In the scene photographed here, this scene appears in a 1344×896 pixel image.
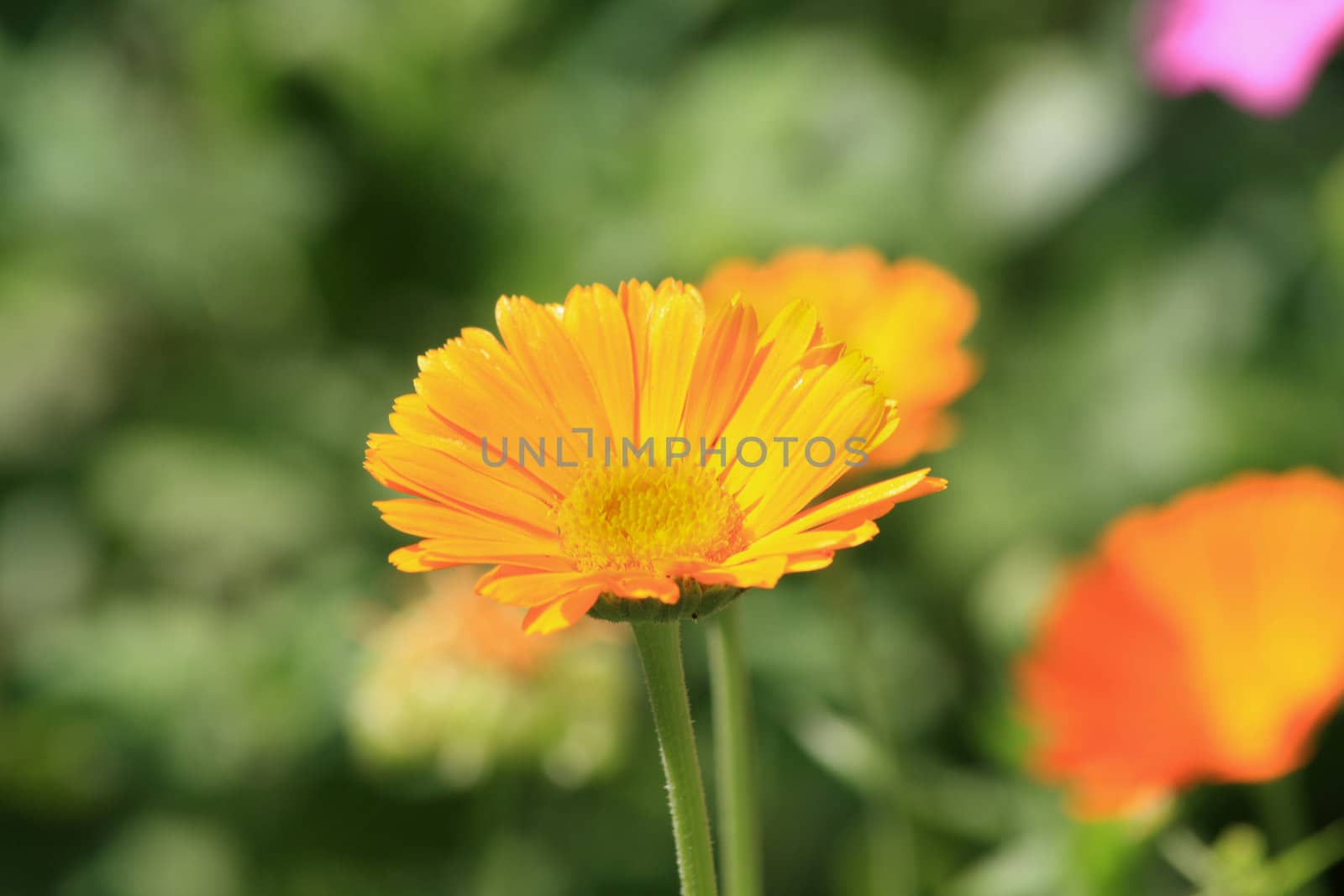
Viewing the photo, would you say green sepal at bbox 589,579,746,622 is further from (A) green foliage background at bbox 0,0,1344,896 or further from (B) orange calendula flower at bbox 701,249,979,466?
(A) green foliage background at bbox 0,0,1344,896

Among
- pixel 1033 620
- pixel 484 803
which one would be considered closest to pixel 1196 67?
pixel 1033 620

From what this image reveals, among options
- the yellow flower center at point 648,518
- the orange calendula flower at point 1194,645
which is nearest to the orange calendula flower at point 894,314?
the orange calendula flower at point 1194,645

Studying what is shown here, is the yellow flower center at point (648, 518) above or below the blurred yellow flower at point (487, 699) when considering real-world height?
below

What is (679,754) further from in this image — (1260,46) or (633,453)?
(1260,46)

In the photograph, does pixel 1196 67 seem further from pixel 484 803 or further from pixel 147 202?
pixel 147 202

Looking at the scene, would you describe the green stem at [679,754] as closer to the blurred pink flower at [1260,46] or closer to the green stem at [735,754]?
the green stem at [735,754]
